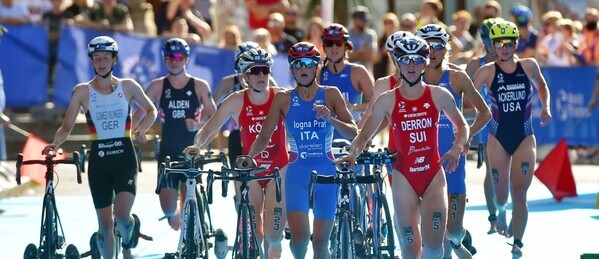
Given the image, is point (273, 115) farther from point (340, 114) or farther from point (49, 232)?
point (49, 232)

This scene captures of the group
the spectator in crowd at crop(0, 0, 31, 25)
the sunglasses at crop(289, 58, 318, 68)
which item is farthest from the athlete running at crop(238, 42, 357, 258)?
the spectator in crowd at crop(0, 0, 31, 25)

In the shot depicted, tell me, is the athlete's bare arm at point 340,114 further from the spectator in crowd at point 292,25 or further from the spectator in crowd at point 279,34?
the spectator in crowd at point 292,25

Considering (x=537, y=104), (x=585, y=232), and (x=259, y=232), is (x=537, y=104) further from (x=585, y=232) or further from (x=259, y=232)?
(x=259, y=232)

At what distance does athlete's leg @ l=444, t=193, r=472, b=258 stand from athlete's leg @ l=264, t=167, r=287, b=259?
1369mm

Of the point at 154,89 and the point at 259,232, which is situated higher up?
the point at 154,89

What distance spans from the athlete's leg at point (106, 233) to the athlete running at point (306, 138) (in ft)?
5.34

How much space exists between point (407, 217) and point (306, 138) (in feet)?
3.59

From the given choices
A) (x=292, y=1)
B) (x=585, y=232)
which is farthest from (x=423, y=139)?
(x=292, y=1)

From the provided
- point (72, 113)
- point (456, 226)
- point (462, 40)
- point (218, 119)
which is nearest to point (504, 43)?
point (456, 226)

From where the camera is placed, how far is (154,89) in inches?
593

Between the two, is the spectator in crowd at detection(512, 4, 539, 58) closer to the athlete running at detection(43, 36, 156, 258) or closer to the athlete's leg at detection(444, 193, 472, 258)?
the athlete's leg at detection(444, 193, 472, 258)

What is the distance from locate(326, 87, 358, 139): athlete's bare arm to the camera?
11586mm

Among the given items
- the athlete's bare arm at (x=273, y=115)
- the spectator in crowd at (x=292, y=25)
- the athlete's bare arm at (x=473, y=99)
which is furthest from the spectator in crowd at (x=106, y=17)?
the athlete's bare arm at (x=273, y=115)

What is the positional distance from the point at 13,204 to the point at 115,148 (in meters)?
6.66
